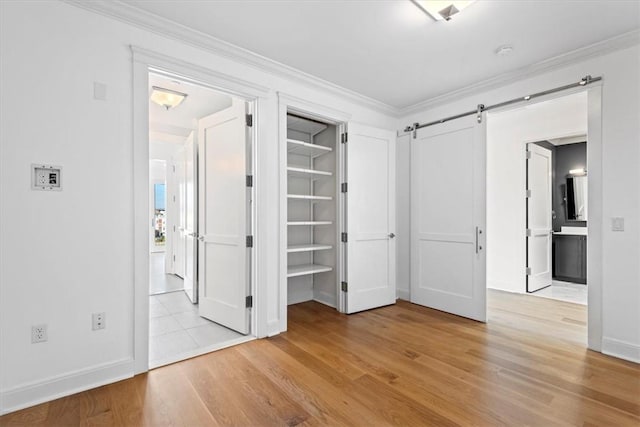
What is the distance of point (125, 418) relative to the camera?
1.79m

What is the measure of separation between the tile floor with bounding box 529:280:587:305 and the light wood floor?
149cm

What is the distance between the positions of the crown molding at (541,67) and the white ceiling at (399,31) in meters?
0.07

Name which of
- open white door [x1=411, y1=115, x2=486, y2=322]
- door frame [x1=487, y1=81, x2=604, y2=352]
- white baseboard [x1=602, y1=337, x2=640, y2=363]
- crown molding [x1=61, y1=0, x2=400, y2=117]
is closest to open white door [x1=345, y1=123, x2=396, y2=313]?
open white door [x1=411, y1=115, x2=486, y2=322]

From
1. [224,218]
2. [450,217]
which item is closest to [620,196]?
[450,217]

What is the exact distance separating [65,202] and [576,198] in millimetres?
7559

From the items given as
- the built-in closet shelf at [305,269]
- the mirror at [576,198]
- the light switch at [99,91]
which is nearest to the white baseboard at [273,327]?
the built-in closet shelf at [305,269]

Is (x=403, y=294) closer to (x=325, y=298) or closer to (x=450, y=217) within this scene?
(x=325, y=298)

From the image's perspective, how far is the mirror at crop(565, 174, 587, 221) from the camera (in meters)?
5.74

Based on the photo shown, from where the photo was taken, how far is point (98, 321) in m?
2.13

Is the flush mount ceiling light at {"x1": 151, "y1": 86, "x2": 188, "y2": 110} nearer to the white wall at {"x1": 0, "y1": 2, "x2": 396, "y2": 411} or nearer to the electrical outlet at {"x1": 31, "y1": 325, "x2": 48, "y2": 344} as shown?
the white wall at {"x1": 0, "y1": 2, "x2": 396, "y2": 411}

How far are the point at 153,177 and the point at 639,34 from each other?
1085 centimetres

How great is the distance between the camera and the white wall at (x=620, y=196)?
2.53 metres

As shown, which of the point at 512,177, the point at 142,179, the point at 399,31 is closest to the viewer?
the point at 142,179

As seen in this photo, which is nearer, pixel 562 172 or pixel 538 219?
pixel 538 219
